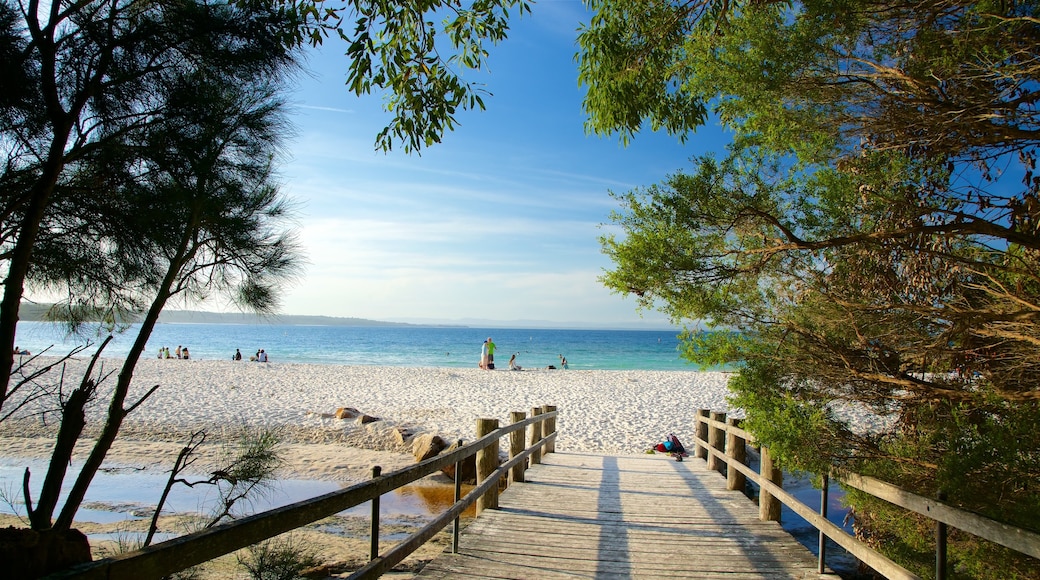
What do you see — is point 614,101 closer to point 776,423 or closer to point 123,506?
point 776,423

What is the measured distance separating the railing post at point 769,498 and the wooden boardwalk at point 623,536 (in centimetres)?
10

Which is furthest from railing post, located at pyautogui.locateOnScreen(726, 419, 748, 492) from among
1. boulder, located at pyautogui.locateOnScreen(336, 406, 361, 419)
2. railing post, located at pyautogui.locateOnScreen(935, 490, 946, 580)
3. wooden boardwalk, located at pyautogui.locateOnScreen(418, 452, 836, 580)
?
boulder, located at pyautogui.locateOnScreen(336, 406, 361, 419)

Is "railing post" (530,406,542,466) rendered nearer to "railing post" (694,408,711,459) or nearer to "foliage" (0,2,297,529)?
"railing post" (694,408,711,459)

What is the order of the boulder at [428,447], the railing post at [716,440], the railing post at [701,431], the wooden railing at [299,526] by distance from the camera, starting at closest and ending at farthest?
the wooden railing at [299,526], the railing post at [716,440], the railing post at [701,431], the boulder at [428,447]

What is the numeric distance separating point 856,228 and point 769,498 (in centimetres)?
268

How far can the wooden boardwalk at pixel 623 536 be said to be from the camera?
436 centimetres

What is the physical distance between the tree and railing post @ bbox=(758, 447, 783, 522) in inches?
33.3

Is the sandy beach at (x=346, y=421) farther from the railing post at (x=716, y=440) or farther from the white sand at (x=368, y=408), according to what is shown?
the railing post at (x=716, y=440)

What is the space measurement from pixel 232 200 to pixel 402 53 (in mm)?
1442

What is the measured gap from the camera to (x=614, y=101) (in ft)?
16.9

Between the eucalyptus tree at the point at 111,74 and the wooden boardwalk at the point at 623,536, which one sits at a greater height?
the eucalyptus tree at the point at 111,74

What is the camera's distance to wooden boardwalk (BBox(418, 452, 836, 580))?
4.36m

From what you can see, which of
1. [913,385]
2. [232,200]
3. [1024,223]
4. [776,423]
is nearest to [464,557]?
[776,423]

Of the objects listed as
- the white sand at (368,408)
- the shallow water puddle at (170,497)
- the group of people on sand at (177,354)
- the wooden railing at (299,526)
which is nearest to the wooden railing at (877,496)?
the white sand at (368,408)
